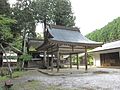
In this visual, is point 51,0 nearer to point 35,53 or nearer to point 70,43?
point 35,53

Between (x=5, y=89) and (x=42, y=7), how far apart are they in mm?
23920

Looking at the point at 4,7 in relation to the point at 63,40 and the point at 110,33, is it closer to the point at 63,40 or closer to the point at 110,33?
the point at 63,40

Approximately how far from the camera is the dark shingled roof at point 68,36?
1918cm

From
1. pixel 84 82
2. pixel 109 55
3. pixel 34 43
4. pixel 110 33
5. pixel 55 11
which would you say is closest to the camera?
pixel 84 82

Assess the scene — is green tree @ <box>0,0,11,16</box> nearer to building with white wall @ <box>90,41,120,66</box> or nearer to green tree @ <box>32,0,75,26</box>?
green tree @ <box>32,0,75,26</box>

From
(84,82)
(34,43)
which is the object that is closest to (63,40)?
(84,82)

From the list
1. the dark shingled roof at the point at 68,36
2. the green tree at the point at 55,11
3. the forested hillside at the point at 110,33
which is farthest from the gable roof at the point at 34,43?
the forested hillside at the point at 110,33

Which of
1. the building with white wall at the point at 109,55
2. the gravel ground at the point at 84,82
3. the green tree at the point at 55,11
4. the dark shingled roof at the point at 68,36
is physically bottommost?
the gravel ground at the point at 84,82

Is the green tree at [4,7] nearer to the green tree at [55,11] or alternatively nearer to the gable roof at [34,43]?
the green tree at [55,11]

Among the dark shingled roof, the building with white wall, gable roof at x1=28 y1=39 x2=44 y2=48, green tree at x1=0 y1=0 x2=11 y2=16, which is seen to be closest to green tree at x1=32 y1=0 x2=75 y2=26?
gable roof at x1=28 y1=39 x2=44 y2=48

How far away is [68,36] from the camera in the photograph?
2105cm

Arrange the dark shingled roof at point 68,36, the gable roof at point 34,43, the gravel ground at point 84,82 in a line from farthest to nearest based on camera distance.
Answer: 1. the gable roof at point 34,43
2. the dark shingled roof at point 68,36
3. the gravel ground at point 84,82

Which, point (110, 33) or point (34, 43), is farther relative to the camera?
point (110, 33)

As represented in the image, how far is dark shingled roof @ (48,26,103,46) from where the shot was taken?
1918cm
